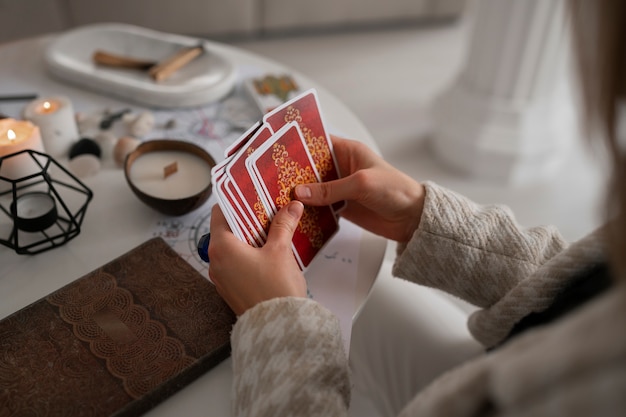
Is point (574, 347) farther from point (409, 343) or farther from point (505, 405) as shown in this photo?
point (409, 343)

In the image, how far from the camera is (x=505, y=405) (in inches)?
16.6

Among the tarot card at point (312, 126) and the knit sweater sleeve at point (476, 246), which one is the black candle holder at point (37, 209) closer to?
the tarot card at point (312, 126)

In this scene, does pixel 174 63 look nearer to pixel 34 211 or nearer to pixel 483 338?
pixel 34 211

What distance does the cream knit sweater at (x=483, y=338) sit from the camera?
38 centimetres

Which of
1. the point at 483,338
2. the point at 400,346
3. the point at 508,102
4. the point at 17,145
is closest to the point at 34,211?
the point at 17,145

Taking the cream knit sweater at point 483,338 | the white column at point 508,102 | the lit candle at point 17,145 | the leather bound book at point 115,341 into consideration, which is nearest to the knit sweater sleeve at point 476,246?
the cream knit sweater at point 483,338

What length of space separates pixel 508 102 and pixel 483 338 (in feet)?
4.50

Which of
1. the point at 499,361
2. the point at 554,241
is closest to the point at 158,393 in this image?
the point at 499,361

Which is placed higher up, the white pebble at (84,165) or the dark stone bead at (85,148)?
the dark stone bead at (85,148)

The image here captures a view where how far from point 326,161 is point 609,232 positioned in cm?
53

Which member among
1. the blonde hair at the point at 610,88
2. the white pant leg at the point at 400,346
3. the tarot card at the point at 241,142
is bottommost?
the white pant leg at the point at 400,346

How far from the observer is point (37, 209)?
2.80ft

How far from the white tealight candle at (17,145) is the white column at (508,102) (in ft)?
5.15

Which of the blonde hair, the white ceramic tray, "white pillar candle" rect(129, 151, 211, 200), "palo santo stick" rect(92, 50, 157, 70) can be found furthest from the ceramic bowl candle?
the blonde hair
